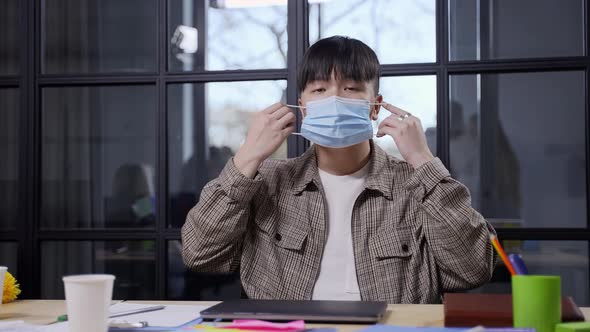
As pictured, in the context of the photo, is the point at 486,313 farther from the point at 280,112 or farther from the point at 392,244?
the point at 280,112

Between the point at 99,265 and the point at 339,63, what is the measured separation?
1264 millimetres

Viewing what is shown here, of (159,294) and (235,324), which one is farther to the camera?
(159,294)

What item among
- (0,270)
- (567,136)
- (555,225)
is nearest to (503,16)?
(567,136)

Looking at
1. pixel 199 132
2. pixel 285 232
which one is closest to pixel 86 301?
pixel 285 232

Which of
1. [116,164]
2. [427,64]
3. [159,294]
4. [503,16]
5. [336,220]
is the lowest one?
[159,294]

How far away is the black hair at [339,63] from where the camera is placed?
1.87 metres

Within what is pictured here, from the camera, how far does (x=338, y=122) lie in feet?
5.94

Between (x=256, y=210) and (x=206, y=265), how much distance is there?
22cm

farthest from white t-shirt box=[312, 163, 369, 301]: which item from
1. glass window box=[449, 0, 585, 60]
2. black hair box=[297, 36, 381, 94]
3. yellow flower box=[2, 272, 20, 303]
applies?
yellow flower box=[2, 272, 20, 303]

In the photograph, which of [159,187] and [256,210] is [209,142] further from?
[256,210]

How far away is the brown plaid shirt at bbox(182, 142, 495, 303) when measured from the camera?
1.74 m

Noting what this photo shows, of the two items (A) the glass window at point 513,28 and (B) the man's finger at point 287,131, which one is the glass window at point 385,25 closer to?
(A) the glass window at point 513,28

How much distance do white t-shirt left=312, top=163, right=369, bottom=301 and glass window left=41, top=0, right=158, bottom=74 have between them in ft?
3.08

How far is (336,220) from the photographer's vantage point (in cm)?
188
